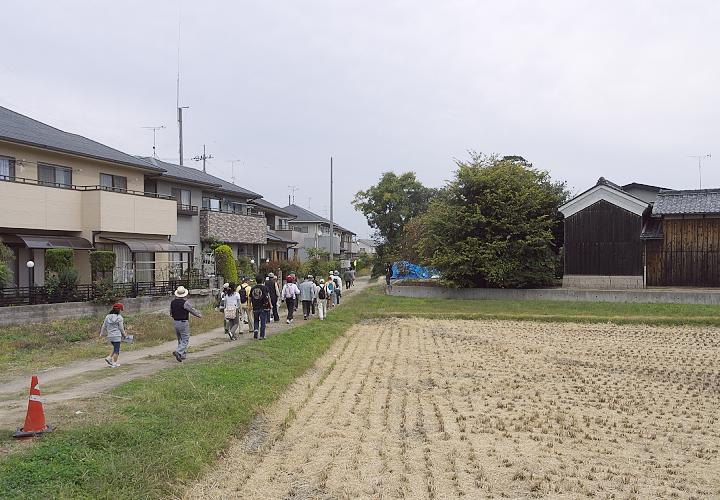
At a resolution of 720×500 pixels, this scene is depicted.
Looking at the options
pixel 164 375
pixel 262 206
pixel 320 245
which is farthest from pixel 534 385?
pixel 320 245

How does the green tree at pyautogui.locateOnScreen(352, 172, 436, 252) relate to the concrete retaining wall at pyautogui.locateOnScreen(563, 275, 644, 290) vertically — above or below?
above

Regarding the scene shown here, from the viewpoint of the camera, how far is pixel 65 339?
49.2ft

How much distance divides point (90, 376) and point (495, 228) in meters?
22.0

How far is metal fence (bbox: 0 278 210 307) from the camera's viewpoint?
16.8 metres

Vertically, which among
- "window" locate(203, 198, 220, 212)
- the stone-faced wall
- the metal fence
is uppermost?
"window" locate(203, 198, 220, 212)

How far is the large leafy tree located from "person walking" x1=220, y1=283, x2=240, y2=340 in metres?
15.4

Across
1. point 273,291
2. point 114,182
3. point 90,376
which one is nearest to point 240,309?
point 273,291

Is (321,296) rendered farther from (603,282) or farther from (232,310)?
(603,282)

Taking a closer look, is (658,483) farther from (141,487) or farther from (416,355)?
(416,355)

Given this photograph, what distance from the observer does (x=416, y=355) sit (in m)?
14.8

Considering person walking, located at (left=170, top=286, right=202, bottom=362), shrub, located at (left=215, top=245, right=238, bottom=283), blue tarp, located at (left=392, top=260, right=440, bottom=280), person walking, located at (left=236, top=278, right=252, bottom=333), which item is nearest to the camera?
person walking, located at (left=170, top=286, right=202, bottom=362)

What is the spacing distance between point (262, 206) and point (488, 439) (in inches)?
1338

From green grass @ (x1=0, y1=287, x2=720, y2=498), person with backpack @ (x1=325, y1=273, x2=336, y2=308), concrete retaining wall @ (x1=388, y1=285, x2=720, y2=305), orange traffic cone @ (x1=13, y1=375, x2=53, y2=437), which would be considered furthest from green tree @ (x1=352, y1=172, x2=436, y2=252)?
orange traffic cone @ (x1=13, y1=375, x2=53, y2=437)

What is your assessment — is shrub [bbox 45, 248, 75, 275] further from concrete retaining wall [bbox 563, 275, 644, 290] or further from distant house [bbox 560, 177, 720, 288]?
concrete retaining wall [bbox 563, 275, 644, 290]
